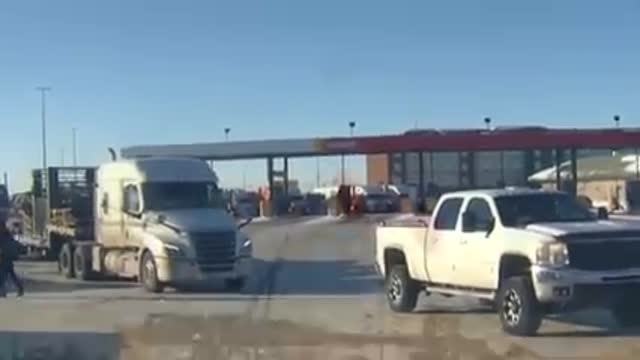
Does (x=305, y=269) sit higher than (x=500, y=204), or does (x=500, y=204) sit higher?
(x=500, y=204)

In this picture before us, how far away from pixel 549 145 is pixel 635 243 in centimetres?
5307

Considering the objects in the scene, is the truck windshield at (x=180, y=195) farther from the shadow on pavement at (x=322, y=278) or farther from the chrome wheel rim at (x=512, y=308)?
the chrome wheel rim at (x=512, y=308)

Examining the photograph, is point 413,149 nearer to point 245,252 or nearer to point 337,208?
point 337,208

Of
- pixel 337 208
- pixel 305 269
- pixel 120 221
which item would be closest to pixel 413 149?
pixel 337 208

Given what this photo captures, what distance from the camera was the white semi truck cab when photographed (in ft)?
91.9

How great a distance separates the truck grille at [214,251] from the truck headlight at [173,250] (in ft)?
1.14

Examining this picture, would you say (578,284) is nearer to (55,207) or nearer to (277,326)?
(277,326)

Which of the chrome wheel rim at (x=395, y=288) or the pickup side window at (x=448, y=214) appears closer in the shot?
the pickup side window at (x=448, y=214)

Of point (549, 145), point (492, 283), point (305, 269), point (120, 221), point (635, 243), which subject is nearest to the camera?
point (635, 243)

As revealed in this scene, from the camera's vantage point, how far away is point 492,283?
18562 mm

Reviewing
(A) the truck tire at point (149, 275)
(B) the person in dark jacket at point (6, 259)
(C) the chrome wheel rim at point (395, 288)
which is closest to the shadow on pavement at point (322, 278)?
(A) the truck tire at point (149, 275)

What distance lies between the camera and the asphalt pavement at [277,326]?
52.0 feet

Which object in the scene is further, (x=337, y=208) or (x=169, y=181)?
(x=337, y=208)

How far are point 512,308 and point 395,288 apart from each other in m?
4.32
